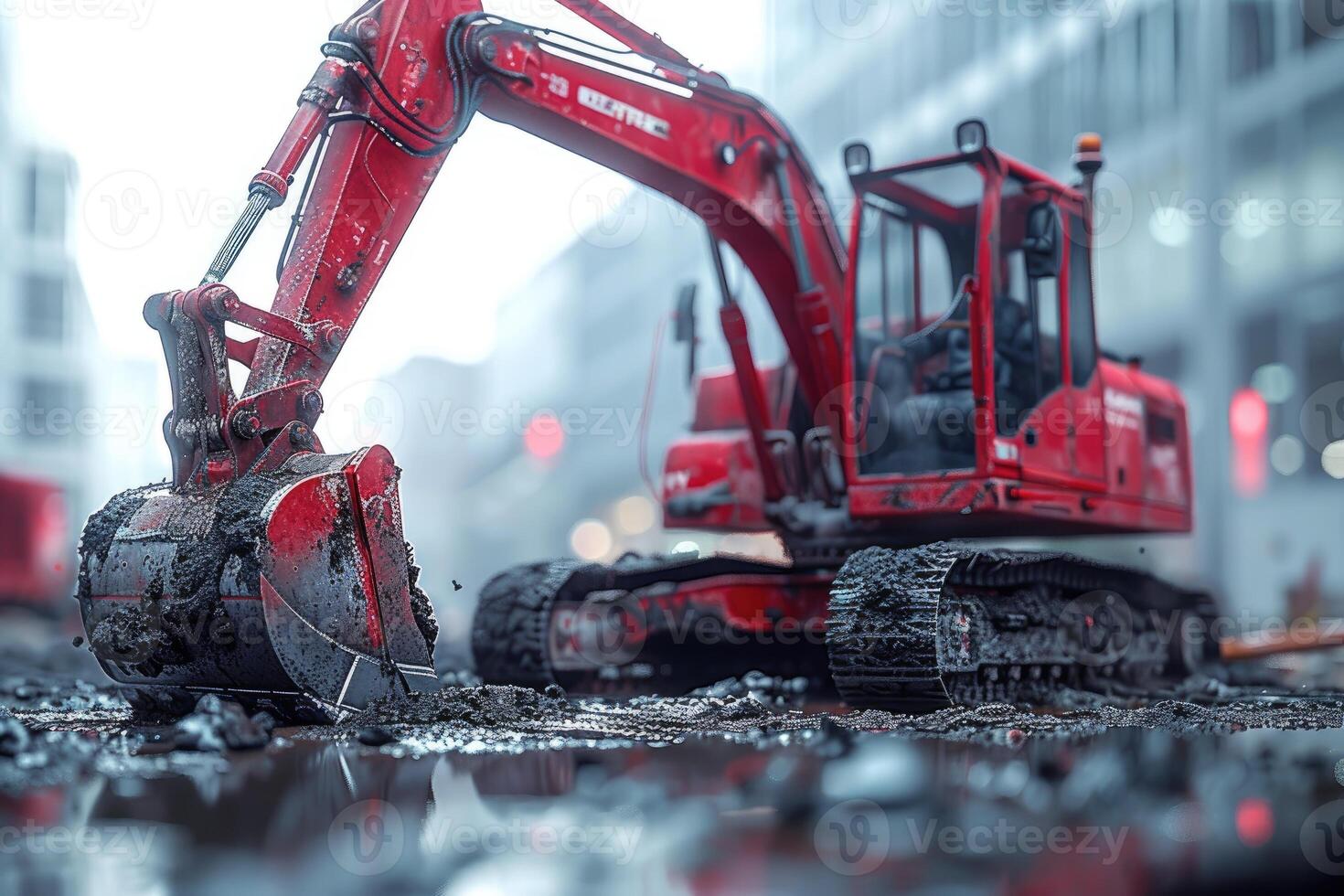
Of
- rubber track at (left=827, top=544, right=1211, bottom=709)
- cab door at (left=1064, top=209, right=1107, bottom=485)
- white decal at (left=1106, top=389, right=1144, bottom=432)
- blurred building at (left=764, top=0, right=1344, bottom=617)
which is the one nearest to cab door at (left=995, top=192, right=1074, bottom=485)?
cab door at (left=1064, top=209, right=1107, bottom=485)

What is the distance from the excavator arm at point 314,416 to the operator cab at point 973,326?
2.17 m

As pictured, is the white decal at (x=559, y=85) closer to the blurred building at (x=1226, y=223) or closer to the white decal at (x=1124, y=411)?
the white decal at (x=1124, y=411)

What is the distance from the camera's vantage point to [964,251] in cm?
1055

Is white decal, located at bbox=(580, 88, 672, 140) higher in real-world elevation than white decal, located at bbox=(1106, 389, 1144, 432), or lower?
higher

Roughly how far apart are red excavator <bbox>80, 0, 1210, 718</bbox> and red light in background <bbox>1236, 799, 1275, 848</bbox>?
3035mm

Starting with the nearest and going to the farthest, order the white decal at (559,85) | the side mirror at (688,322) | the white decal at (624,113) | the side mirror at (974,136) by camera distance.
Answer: the white decal at (559,85) → the white decal at (624,113) → the side mirror at (974,136) → the side mirror at (688,322)

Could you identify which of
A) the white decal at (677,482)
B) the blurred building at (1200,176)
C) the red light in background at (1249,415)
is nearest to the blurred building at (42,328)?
the blurred building at (1200,176)

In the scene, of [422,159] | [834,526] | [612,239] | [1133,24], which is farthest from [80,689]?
[612,239]

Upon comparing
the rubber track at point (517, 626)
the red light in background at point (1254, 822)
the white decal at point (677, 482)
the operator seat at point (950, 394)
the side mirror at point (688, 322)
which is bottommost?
the red light in background at point (1254, 822)

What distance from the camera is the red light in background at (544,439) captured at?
50.2m

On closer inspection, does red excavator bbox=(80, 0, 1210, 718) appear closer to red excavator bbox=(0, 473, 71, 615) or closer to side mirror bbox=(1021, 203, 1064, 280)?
side mirror bbox=(1021, 203, 1064, 280)

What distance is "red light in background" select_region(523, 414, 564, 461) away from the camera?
1977 inches

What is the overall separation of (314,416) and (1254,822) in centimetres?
469

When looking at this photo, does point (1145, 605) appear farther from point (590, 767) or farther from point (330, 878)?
point (330, 878)
